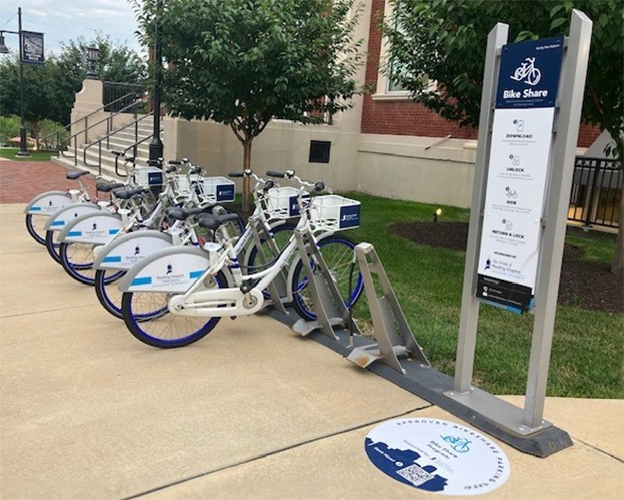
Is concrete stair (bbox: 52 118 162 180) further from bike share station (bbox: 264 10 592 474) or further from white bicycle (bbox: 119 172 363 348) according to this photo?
bike share station (bbox: 264 10 592 474)

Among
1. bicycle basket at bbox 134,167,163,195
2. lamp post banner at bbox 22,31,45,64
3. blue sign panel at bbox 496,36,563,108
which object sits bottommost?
bicycle basket at bbox 134,167,163,195

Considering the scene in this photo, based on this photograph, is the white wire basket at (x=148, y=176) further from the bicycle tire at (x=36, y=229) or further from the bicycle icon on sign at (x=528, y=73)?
the bicycle icon on sign at (x=528, y=73)

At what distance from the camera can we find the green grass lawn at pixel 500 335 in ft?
13.1

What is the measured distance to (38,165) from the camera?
58.2 feet

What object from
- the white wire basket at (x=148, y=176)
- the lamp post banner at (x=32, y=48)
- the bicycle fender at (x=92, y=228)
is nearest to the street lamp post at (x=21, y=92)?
the lamp post banner at (x=32, y=48)

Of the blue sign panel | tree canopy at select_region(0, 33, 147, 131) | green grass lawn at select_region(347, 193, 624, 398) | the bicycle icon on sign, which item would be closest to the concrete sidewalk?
green grass lawn at select_region(347, 193, 624, 398)

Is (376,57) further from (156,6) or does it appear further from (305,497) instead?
(305,497)

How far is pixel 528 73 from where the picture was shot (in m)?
3.04

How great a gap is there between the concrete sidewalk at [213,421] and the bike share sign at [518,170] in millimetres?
879

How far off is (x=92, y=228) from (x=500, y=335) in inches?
151

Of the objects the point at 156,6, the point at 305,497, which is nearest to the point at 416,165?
the point at 156,6

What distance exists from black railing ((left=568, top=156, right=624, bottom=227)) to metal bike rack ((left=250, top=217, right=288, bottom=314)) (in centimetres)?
Answer: 712

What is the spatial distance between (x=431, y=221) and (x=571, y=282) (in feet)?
13.5

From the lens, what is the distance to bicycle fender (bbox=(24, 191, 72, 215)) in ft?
23.5
